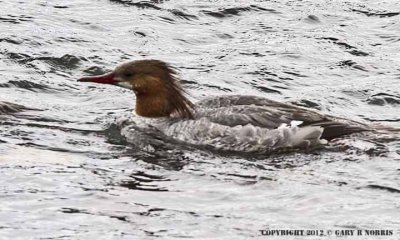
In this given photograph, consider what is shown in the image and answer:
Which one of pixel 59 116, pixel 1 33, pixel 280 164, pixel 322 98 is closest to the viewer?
pixel 280 164

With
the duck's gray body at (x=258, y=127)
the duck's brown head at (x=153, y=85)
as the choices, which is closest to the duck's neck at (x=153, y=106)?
the duck's brown head at (x=153, y=85)

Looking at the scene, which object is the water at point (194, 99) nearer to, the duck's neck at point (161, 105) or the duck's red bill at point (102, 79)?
the duck's neck at point (161, 105)

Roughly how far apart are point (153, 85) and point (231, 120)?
1.20m

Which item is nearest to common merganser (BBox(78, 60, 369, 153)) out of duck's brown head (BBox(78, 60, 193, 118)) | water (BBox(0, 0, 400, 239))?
duck's brown head (BBox(78, 60, 193, 118))

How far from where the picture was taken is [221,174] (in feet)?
35.7

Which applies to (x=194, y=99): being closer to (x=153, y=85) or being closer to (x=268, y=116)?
(x=153, y=85)

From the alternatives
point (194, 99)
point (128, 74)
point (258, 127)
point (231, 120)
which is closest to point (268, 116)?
point (258, 127)

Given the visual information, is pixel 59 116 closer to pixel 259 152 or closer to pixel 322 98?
pixel 259 152

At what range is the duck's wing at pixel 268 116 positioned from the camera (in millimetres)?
12078

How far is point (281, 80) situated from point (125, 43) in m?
2.67

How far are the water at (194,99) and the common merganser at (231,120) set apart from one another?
0.90ft

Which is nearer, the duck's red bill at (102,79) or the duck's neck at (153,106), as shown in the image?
the duck's red bill at (102,79)

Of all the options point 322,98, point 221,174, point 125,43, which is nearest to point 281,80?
point 322,98

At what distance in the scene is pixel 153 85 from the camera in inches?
503
